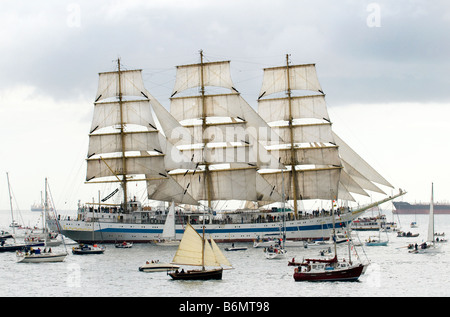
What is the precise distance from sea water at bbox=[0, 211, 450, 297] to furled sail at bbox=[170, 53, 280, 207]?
1760cm

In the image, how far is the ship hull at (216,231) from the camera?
97312 millimetres

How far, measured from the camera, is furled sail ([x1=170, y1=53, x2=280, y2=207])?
321ft

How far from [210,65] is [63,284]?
1869 inches

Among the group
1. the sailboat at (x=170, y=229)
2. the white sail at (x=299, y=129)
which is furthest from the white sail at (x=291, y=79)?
→ the sailboat at (x=170, y=229)

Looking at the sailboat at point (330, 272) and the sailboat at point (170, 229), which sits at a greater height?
the sailboat at point (170, 229)

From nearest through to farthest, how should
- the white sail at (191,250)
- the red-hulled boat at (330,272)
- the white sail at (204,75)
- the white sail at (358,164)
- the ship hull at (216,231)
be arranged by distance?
1. the red-hulled boat at (330,272)
2. the white sail at (191,250)
3. the white sail at (358,164)
4. the ship hull at (216,231)
5. the white sail at (204,75)

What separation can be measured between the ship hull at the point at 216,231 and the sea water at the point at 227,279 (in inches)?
563

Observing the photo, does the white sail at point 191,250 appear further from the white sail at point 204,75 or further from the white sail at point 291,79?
the white sail at point 291,79

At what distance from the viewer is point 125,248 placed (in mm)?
91312

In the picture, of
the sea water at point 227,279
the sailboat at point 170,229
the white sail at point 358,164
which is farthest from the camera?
the white sail at point 358,164

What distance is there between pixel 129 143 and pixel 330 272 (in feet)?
Result: 156

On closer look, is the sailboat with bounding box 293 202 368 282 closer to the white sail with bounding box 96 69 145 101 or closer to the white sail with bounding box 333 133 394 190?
the white sail with bounding box 333 133 394 190

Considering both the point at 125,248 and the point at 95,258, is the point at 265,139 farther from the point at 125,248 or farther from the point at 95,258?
the point at 95,258

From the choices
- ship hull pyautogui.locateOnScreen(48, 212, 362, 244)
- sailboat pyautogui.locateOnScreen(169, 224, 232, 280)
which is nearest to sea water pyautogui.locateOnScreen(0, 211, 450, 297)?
sailboat pyautogui.locateOnScreen(169, 224, 232, 280)
